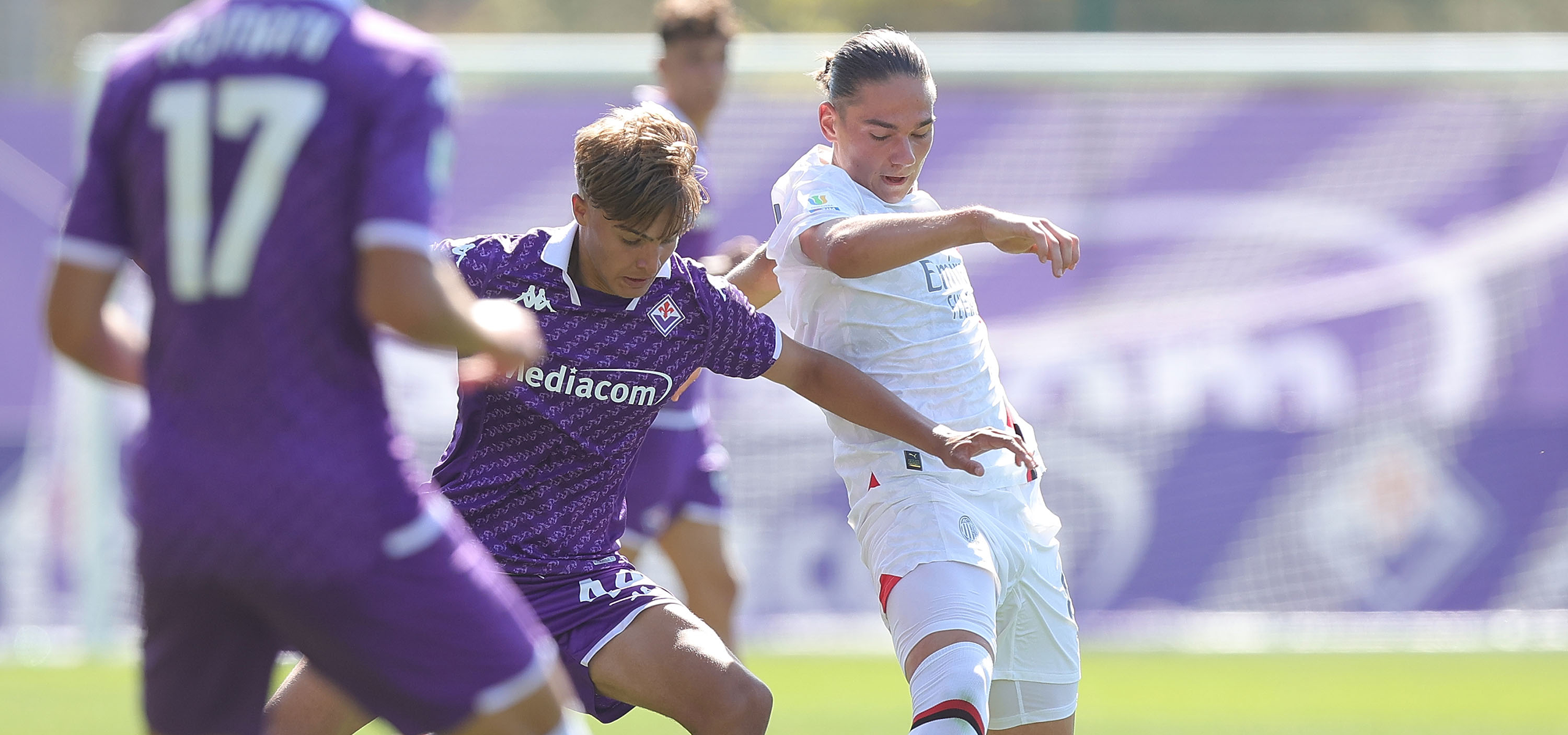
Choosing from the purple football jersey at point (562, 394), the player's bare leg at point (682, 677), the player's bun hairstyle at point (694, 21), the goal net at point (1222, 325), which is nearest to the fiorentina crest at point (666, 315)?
the purple football jersey at point (562, 394)

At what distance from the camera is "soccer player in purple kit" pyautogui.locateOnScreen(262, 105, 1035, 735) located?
11.5 ft

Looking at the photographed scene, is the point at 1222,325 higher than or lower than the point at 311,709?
lower

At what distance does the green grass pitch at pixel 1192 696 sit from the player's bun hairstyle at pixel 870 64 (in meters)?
3.27

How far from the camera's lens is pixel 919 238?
3650mm

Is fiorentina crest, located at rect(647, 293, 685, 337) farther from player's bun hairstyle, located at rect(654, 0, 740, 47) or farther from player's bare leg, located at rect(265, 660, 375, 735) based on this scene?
player's bun hairstyle, located at rect(654, 0, 740, 47)

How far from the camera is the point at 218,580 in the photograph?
8.28 ft

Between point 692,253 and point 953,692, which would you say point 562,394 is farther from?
point 692,253

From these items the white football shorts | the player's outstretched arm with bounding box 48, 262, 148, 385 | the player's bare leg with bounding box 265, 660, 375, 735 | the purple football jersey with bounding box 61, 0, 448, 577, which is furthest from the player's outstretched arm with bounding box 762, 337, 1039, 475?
the player's outstretched arm with bounding box 48, 262, 148, 385

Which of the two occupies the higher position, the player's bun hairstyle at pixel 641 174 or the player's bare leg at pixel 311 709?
the player's bun hairstyle at pixel 641 174

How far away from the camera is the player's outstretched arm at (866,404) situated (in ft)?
12.1

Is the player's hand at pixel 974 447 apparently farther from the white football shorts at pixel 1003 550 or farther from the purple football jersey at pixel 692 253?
the purple football jersey at pixel 692 253

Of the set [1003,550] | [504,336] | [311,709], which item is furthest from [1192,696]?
[504,336]

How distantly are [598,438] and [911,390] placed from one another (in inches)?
31.9

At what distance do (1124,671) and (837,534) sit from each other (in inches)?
90.5
